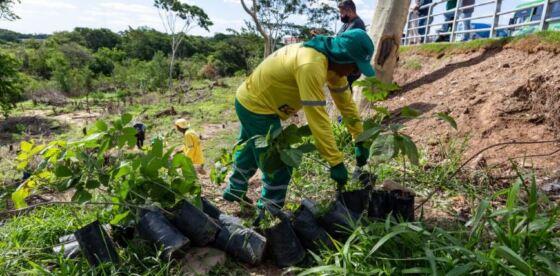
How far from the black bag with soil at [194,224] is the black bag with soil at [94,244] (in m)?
0.37

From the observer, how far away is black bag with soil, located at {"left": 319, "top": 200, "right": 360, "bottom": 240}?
6.55 feet

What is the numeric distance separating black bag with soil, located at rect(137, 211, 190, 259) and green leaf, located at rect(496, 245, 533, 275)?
148cm

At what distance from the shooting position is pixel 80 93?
22594 millimetres

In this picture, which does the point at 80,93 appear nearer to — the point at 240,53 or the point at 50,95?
the point at 50,95

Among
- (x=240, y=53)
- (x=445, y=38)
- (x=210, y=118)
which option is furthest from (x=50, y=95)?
(x=445, y=38)

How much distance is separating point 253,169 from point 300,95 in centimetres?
94

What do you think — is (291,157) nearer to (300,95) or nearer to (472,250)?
(300,95)

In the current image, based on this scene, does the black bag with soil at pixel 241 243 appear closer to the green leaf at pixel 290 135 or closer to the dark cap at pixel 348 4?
the green leaf at pixel 290 135

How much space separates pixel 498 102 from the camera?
153 inches

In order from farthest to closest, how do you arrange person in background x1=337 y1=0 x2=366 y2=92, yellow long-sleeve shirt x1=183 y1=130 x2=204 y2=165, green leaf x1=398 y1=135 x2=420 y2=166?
1. yellow long-sleeve shirt x1=183 y1=130 x2=204 y2=165
2. person in background x1=337 y1=0 x2=366 y2=92
3. green leaf x1=398 y1=135 x2=420 y2=166

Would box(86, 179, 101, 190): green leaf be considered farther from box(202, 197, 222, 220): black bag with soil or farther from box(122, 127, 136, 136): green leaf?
box(202, 197, 222, 220): black bag with soil

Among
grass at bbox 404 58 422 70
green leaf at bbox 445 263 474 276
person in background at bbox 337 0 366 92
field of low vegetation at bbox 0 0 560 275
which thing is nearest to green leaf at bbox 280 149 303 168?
field of low vegetation at bbox 0 0 560 275

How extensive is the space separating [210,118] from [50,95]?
606 inches

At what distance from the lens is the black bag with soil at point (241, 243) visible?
6.58 ft
